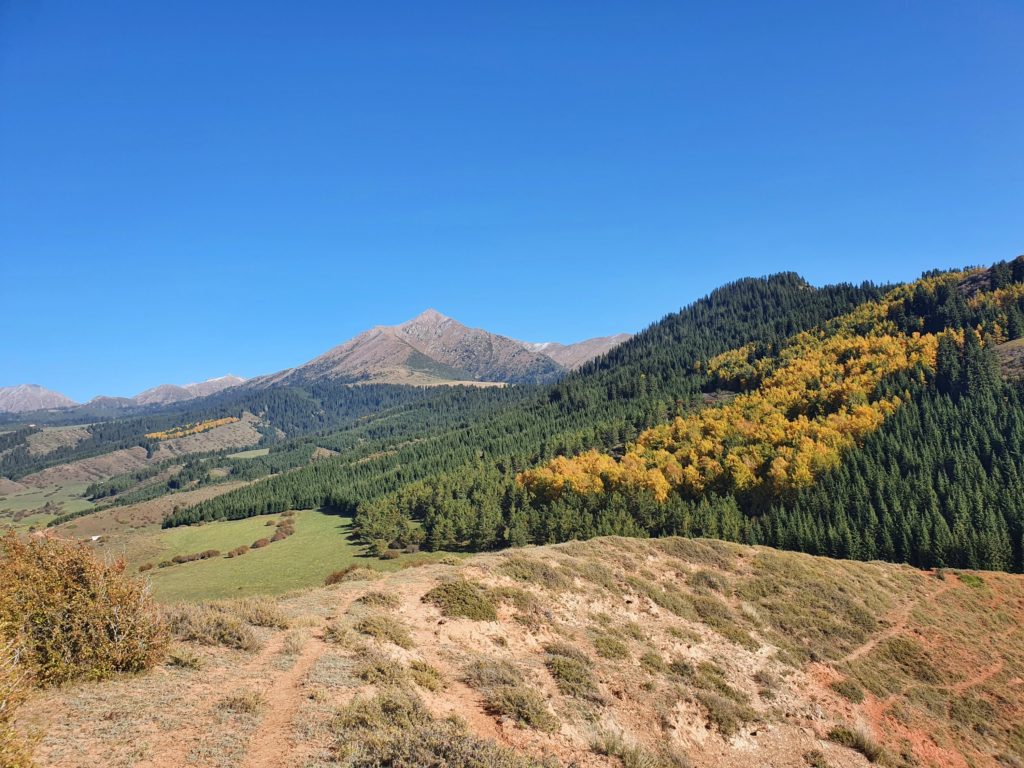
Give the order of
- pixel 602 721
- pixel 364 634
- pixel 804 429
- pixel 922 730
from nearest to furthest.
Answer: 1. pixel 602 721
2. pixel 364 634
3. pixel 922 730
4. pixel 804 429

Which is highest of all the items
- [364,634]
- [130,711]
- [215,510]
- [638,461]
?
[130,711]

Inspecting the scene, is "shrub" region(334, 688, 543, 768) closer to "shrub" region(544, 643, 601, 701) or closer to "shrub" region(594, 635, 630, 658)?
"shrub" region(544, 643, 601, 701)

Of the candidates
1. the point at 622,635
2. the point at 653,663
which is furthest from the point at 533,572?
the point at 653,663

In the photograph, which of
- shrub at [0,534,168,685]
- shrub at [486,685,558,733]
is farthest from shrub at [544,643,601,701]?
shrub at [0,534,168,685]

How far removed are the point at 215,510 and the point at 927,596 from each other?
19803cm

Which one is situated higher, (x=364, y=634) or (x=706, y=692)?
(x=364, y=634)

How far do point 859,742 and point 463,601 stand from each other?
26.6 metres

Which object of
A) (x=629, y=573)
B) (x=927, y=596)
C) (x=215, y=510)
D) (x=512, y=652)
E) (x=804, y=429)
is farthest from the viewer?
(x=215, y=510)

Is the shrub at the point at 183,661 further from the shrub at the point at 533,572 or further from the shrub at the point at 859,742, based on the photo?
the shrub at the point at 859,742

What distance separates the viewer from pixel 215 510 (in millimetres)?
175750

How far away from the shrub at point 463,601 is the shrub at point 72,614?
16.3 m

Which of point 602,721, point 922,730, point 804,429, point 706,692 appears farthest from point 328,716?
point 804,429

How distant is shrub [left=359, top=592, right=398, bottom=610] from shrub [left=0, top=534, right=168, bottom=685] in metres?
13.0

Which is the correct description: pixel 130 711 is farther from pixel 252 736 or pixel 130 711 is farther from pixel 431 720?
pixel 431 720
